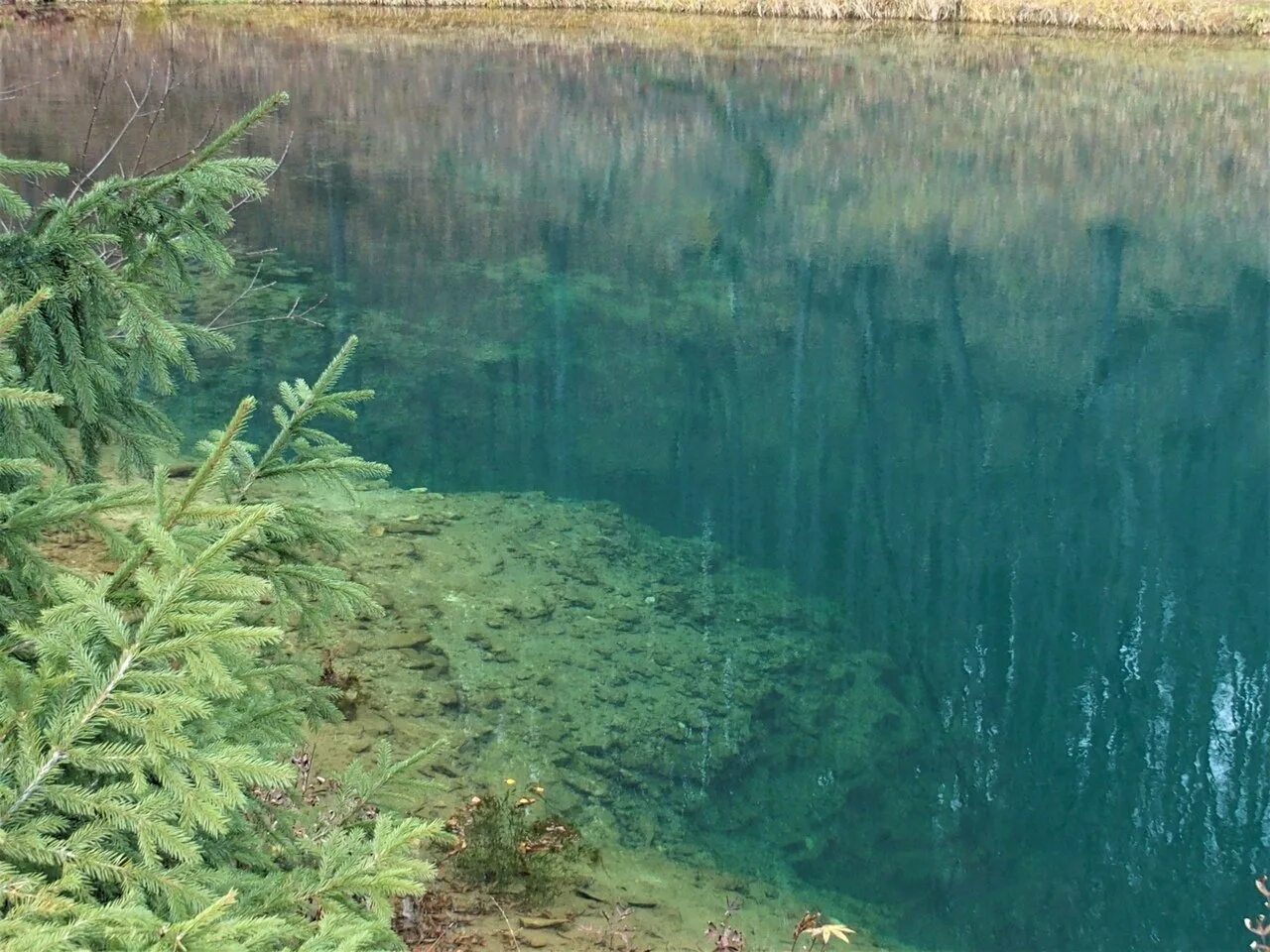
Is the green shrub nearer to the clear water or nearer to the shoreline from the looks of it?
the clear water

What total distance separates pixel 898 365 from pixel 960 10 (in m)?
19.8

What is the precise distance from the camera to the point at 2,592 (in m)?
2.33

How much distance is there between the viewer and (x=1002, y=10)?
27.8m

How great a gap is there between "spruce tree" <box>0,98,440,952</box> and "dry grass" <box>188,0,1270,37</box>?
27246 mm

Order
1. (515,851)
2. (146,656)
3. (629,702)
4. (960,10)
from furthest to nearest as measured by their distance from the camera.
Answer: (960,10) < (629,702) < (515,851) < (146,656)

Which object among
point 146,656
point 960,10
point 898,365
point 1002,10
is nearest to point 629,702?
point 146,656

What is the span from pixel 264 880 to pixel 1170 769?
17.1ft

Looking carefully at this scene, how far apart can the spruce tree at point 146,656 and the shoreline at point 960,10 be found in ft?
84.3

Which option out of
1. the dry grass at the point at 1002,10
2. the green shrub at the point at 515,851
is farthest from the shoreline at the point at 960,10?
the green shrub at the point at 515,851

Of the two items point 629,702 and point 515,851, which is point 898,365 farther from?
point 515,851

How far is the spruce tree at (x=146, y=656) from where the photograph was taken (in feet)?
5.91

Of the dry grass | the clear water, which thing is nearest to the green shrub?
the clear water

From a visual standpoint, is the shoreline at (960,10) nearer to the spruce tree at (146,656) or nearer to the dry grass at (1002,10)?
the dry grass at (1002,10)

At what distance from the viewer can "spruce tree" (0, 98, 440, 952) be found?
70.9 inches
